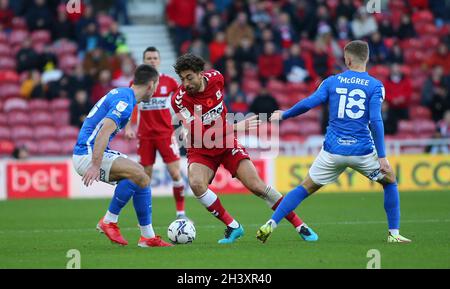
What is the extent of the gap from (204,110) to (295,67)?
13186mm

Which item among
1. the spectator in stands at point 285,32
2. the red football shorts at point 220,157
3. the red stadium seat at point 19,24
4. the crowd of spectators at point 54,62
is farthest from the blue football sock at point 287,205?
the red stadium seat at point 19,24

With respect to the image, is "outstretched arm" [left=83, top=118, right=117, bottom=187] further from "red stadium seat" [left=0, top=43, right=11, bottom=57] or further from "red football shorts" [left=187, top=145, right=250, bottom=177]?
"red stadium seat" [left=0, top=43, right=11, bottom=57]

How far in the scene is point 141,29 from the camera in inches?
1024

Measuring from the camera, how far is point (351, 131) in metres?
10.2

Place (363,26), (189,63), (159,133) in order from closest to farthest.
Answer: (189,63)
(159,133)
(363,26)

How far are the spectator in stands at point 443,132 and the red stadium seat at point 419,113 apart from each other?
0.88 meters

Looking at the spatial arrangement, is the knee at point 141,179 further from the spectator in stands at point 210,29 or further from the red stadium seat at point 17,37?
the spectator in stands at point 210,29

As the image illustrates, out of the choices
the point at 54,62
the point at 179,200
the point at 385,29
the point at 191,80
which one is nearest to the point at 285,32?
the point at 385,29

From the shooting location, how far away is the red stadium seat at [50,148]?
69.7ft

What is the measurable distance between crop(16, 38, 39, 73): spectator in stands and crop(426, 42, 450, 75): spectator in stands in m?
10.5

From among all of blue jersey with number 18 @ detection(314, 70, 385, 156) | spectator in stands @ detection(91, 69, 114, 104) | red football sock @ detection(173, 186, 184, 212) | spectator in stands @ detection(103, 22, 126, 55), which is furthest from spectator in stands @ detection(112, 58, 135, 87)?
blue jersey with number 18 @ detection(314, 70, 385, 156)

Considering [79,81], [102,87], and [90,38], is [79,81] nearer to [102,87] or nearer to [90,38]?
[102,87]
